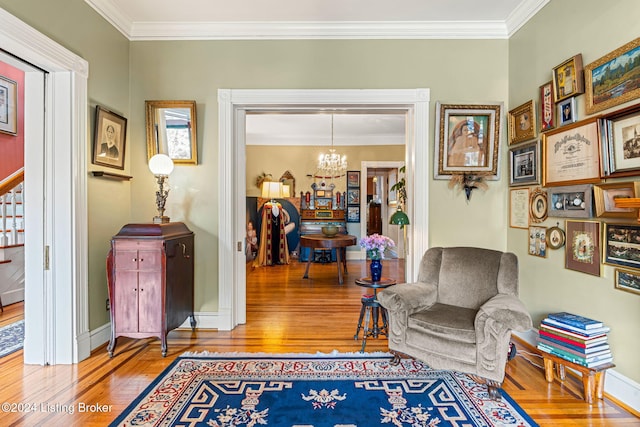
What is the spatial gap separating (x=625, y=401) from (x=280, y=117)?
5.48 metres

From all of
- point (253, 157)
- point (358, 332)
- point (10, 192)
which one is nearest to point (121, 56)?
point (10, 192)

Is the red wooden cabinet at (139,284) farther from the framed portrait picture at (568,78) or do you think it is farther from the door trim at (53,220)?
the framed portrait picture at (568,78)

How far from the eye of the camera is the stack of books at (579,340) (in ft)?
6.54

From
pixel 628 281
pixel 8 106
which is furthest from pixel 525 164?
pixel 8 106

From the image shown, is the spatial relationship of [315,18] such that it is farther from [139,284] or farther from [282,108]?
[139,284]

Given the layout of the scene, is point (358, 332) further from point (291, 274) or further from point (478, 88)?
point (291, 274)

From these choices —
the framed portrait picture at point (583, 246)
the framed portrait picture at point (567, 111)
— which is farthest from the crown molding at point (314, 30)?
the framed portrait picture at point (583, 246)

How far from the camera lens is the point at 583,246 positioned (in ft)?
7.38

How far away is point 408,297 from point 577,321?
1.05 meters

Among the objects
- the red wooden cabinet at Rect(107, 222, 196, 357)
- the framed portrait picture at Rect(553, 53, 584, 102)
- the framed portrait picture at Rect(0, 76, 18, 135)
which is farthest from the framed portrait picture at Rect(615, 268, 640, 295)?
the framed portrait picture at Rect(0, 76, 18, 135)

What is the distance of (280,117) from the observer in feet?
19.3

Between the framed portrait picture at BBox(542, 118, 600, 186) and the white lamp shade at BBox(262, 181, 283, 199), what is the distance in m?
5.17

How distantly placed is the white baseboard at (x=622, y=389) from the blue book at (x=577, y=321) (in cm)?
32

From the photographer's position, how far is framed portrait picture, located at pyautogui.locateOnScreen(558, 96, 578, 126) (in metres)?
2.32
